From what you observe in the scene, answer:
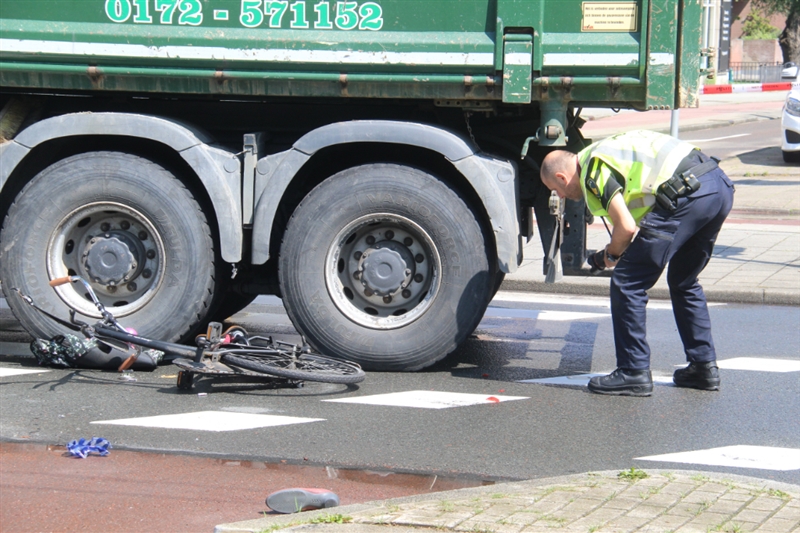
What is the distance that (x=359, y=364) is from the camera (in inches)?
247

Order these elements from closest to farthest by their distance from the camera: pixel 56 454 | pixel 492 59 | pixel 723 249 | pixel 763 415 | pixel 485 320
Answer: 1. pixel 56 454
2. pixel 763 415
3. pixel 492 59
4. pixel 485 320
5. pixel 723 249

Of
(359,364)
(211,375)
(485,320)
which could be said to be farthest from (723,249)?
(211,375)

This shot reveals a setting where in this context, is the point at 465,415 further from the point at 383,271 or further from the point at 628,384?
the point at 383,271

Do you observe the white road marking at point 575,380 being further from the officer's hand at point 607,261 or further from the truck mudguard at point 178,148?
the truck mudguard at point 178,148

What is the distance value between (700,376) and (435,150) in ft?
6.23

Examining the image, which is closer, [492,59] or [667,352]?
[492,59]

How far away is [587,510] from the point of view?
3.76 metres

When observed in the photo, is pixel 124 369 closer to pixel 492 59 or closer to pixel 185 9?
pixel 185 9

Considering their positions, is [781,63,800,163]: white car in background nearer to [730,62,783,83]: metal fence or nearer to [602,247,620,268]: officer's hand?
[602,247,620,268]: officer's hand

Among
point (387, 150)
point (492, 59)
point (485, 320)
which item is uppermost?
point (492, 59)

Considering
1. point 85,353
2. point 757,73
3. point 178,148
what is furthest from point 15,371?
point 757,73

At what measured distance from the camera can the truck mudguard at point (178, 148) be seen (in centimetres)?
618

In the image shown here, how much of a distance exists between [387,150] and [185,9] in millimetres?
1364

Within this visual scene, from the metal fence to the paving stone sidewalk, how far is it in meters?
43.5
